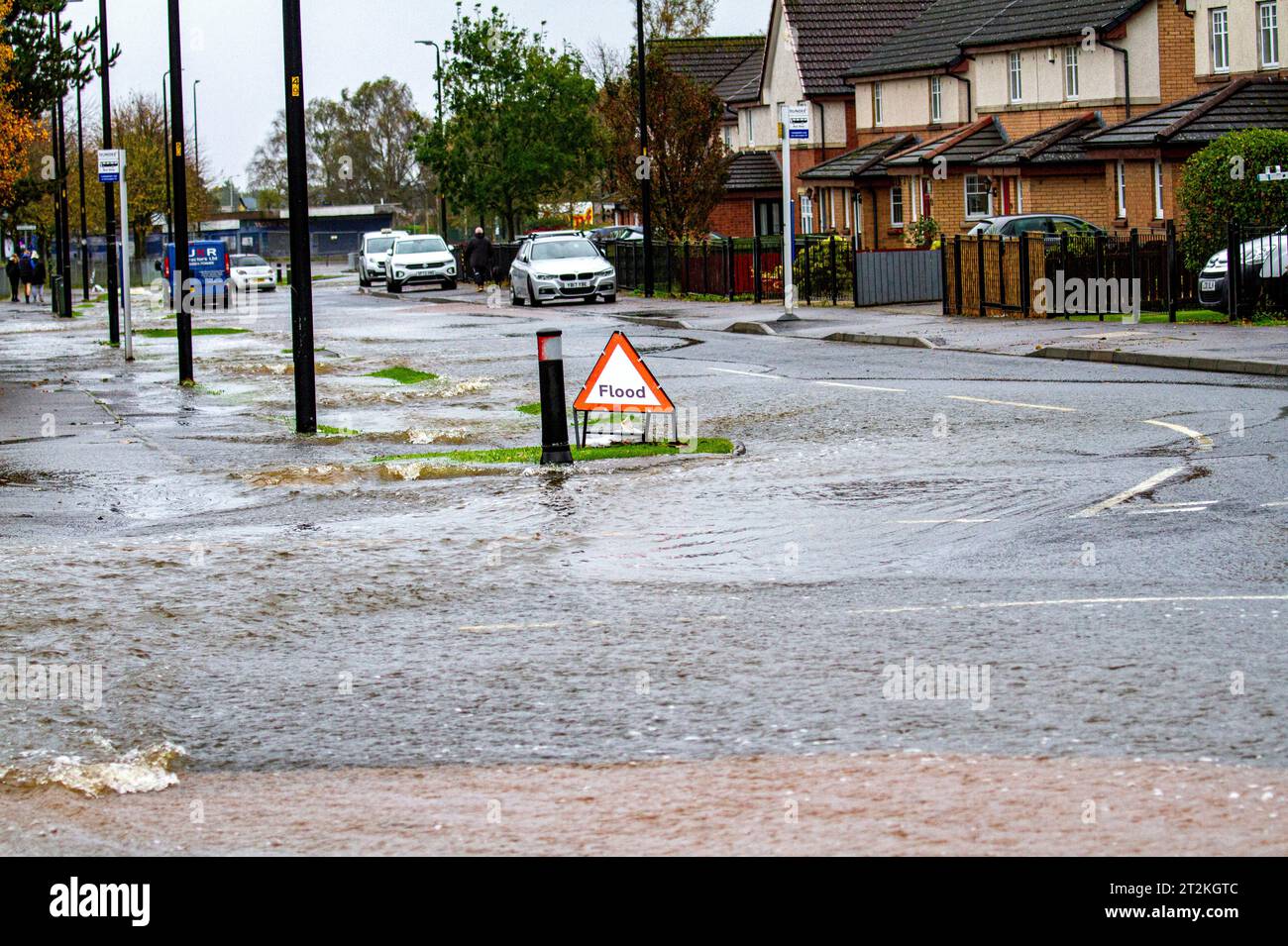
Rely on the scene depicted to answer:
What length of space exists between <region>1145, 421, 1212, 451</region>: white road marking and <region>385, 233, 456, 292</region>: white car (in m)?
45.2

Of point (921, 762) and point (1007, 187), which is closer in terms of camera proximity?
point (921, 762)

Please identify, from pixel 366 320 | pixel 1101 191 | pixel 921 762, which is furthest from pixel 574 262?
pixel 921 762

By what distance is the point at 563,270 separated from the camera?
44125 millimetres

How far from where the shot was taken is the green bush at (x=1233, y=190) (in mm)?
27656

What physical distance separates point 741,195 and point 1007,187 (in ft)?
74.8

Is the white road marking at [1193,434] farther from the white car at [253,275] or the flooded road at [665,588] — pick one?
the white car at [253,275]

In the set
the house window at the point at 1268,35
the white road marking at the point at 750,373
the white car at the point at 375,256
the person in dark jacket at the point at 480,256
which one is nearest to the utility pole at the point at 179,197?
the white road marking at the point at 750,373

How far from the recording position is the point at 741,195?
7356 cm

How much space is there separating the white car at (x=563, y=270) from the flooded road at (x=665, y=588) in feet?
83.0

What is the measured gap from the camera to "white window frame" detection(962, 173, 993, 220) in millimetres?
53688

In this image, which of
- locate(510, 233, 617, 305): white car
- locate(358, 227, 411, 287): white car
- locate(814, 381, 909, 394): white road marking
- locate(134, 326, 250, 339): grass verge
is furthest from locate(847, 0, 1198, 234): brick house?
locate(814, 381, 909, 394): white road marking

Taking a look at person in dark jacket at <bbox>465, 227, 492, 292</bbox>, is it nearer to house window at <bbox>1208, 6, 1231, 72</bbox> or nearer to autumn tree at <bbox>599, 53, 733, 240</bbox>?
autumn tree at <bbox>599, 53, 733, 240</bbox>

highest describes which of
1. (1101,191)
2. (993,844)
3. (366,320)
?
(1101,191)
